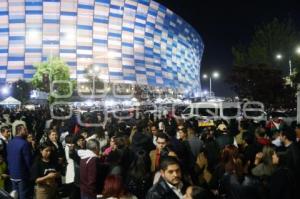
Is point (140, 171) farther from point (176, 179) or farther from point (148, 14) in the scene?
point (148, 14)

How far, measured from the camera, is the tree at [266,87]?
81.9 feet

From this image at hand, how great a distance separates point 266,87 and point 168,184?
22.0 metres

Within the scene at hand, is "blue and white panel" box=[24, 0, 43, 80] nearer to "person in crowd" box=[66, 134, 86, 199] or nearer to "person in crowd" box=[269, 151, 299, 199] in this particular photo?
"person in crowd" box=[66, 134, 86, 199]

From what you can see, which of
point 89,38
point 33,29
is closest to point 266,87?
point 89,38

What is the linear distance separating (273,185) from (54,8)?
98.2m

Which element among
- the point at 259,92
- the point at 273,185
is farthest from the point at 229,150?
the point at 259,92

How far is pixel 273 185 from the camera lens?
575 centimetres

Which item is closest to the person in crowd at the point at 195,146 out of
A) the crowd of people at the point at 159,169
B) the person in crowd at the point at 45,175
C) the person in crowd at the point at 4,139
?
the crowd of people at the point at 159,169

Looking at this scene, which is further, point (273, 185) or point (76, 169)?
point (76, 169)

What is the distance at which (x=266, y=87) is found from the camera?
25188 mm

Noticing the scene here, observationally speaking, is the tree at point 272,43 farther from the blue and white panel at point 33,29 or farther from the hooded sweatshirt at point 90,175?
the blue and white panel at point 33,29

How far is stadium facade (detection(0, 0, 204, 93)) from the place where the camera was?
9450 cm

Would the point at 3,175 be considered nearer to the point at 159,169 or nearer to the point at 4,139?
the point at 4,139

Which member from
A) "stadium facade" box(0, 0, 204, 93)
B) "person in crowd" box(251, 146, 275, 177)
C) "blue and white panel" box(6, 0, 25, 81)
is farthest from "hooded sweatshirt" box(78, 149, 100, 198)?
"blue and white panel" box(6, 0, 25, 81)
